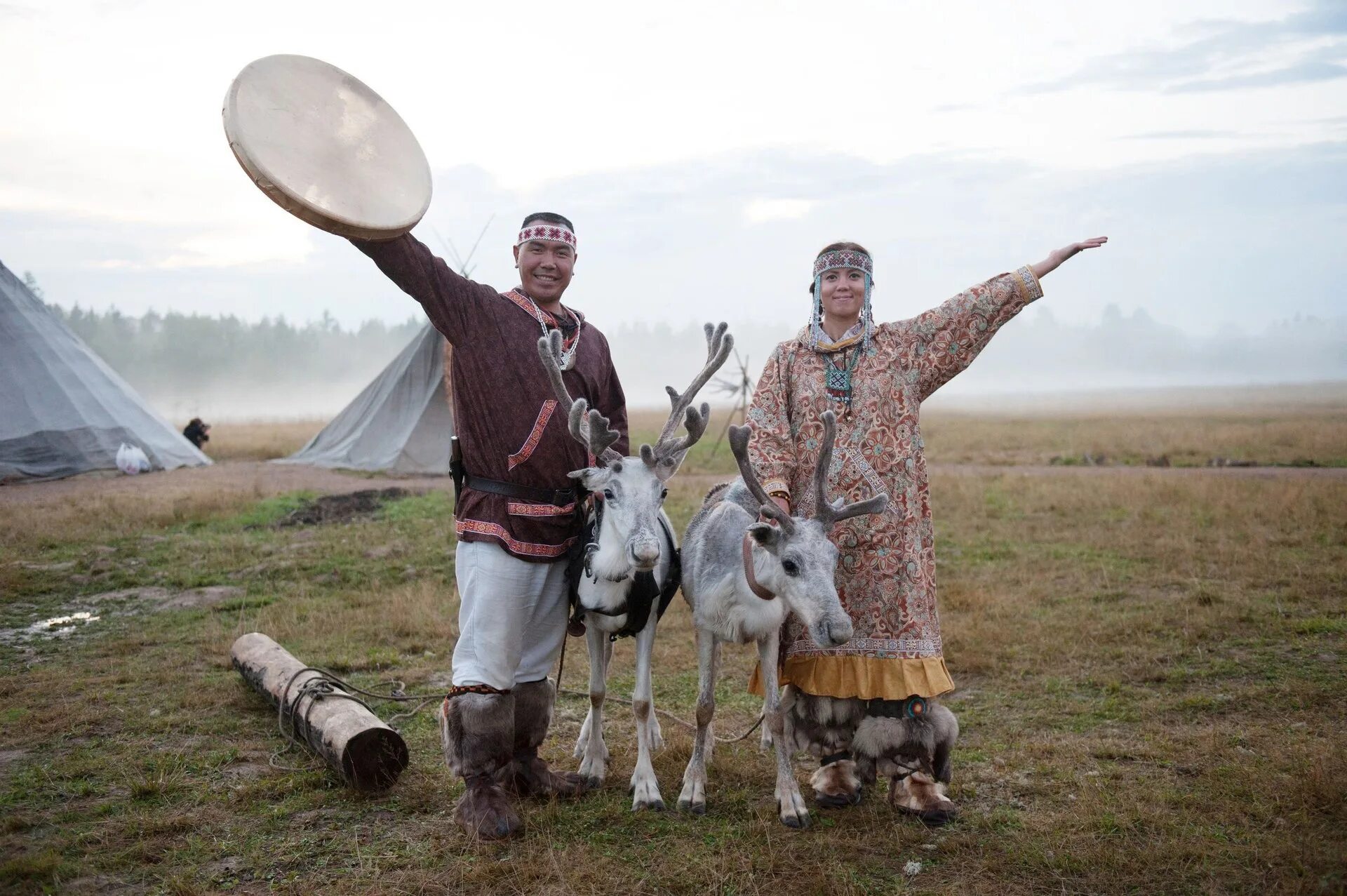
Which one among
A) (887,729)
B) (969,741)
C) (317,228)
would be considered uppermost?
(317,228)

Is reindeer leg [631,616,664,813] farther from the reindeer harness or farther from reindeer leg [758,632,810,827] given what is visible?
reindeer leg [758,632,810,827]

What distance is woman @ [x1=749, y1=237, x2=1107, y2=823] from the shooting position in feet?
13.3

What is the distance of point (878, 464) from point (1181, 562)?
613cm

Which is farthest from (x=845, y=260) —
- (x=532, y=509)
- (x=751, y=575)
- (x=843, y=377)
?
(x=532, y=509)

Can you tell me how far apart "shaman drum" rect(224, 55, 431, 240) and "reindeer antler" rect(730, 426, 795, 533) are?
1.60 m

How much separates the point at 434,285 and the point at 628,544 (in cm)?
139

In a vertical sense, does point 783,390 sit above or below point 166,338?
below

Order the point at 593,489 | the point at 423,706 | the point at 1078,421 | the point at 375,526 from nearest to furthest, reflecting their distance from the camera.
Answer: the point at 593,489 < the point at 423,706 < the point at 375,526 < the point at 1078,421

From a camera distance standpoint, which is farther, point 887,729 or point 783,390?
point 783,390

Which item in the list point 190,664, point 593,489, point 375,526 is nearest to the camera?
point 593,489

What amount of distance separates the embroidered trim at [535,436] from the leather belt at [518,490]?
9cm

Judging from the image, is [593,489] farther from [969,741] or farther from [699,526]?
[969,741]

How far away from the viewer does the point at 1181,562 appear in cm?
879

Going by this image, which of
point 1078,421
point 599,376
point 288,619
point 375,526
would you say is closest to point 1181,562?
point 599,376
